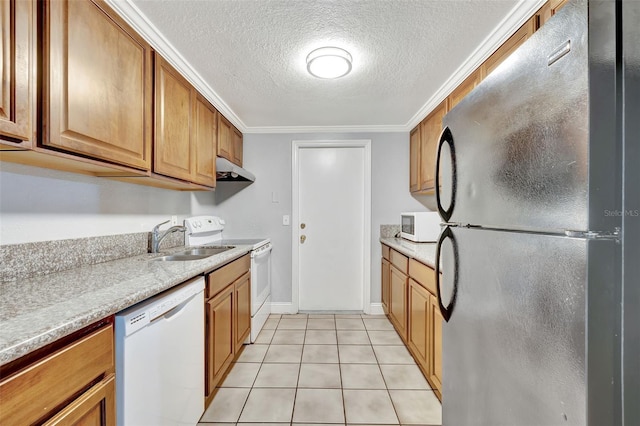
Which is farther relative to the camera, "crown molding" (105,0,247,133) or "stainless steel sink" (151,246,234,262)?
"stainless steel sink" (151,246,234,262)

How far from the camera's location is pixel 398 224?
317 centimetres

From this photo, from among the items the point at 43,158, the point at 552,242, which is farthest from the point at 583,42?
the point at 43,158

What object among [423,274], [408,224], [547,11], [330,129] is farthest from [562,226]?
[330,129]

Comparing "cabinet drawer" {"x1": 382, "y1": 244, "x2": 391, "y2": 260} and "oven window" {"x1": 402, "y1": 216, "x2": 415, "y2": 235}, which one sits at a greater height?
"oven window" {"x1": 402, "y1": 216, "x2": 415, "y2": 235}

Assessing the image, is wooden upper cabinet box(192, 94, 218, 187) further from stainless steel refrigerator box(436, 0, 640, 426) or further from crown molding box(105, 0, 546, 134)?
stainless steel refrigerator box(436, 0, 640, 426)

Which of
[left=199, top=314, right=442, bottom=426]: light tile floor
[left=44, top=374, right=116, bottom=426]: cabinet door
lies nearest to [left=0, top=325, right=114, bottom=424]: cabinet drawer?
[left=44, top=374, right=116, bottom=426]: cabinet door

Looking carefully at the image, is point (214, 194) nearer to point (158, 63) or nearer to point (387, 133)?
point (158, 63)

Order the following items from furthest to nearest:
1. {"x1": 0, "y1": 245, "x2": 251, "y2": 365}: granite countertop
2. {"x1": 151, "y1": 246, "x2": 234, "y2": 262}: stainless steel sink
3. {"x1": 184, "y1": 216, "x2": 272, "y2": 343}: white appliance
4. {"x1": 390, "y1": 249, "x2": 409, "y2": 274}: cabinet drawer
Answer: {"x1": 184, "y1": 216, "x2": 272, "y2": 343}: white appliance, {"x1": 390, "y1": 249, "x2": 409, "y2": 274}: cabinet drawer, {"x1": 151, "y1": 246, "x2": 234, "y2": 262}: stainless steel sink, {"x1": 0, "y1": 245, "x2": 251, "y2": 365}: granite countertop

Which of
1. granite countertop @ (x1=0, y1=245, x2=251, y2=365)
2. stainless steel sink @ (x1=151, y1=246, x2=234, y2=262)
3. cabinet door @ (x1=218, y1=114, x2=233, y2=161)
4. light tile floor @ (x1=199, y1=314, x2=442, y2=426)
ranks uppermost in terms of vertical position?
cabinet door @ (x1=218, y1=114, x2=233, y2=161)

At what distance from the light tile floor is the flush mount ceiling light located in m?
2.10

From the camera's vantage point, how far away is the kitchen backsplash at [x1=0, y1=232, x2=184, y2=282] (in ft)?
3.66

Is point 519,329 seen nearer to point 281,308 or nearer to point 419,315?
point 419,315

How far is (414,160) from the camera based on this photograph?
296cm

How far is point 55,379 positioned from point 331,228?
2.69 metres
